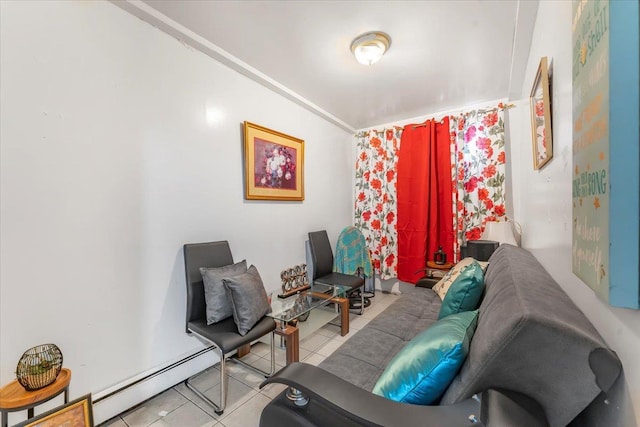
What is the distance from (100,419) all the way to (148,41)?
2.29 metres

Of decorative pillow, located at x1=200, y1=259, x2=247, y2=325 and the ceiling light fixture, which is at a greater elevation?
the ceiling light fixture

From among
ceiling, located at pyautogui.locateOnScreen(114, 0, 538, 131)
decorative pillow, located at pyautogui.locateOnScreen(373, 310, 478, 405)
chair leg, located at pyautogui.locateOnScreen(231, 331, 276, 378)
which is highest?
ceiling, located at pyautogui.locateOnScreen(114, 0, 538, 131)

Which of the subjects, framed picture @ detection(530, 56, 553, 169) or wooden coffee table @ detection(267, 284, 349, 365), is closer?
framed picture @ detection(530, 56, 553, 169)

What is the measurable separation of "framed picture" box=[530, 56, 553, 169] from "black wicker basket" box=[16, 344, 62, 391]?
2.41 metres

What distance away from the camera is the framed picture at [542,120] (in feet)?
3.85

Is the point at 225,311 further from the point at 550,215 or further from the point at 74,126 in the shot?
the point at 550,215

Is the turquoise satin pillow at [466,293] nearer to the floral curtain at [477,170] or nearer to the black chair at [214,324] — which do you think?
the black chair at [214,324]

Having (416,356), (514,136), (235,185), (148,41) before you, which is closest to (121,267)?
(235,185)

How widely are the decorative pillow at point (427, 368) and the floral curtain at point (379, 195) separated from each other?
2.63 metres

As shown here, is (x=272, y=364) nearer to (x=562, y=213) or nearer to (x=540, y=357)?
(x=540, y=357)

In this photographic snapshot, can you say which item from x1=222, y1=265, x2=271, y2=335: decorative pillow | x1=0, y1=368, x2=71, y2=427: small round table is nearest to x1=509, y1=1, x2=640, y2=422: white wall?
x1=222, y1=265, x2=271, y2=335: decorative pillow

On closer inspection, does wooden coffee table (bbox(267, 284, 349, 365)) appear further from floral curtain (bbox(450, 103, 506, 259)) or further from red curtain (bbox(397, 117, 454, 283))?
floral curtain (bbox(450, 103, 506, 259))

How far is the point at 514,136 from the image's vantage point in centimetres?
278

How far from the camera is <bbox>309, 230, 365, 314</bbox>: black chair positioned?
2.79 metres
